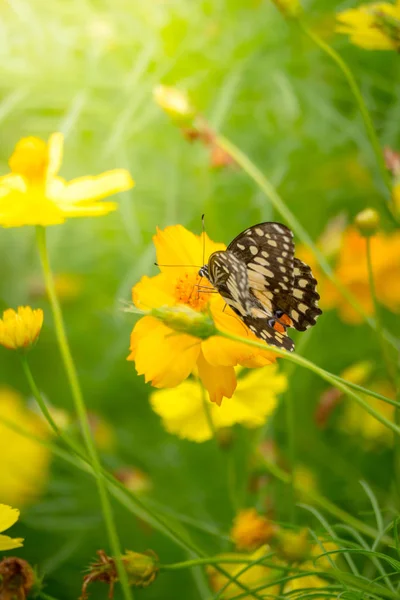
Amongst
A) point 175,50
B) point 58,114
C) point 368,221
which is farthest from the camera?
point 58,114

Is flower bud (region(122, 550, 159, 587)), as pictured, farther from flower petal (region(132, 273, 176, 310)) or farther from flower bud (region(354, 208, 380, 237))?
flower bud (region(354, 208, 380, 237))

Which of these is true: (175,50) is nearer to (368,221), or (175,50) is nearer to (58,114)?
(58,114)

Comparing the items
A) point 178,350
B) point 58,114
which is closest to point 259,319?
point 178,350

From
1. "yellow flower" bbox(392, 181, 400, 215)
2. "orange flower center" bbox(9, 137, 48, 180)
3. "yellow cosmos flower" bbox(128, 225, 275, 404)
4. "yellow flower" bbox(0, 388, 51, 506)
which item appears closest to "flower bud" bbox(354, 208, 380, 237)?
"yellow flower" bbox(392, 181, 400, 215)

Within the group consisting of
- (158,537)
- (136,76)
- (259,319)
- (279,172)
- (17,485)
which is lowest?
(158,537)

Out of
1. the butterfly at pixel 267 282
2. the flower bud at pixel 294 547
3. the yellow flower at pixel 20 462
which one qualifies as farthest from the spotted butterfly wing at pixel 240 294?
the yellow flower at pixel 20 462

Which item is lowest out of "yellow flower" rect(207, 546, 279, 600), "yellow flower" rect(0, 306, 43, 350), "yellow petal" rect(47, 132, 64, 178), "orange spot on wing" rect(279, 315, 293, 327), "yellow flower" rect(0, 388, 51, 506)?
"yellow flower" rect(207, 546, 279, 600)

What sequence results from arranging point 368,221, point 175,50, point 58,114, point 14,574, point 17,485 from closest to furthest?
point 14,574 → point 368,221 → point 17,485 → point 175,50 → point 58,114

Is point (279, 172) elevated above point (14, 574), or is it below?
above
